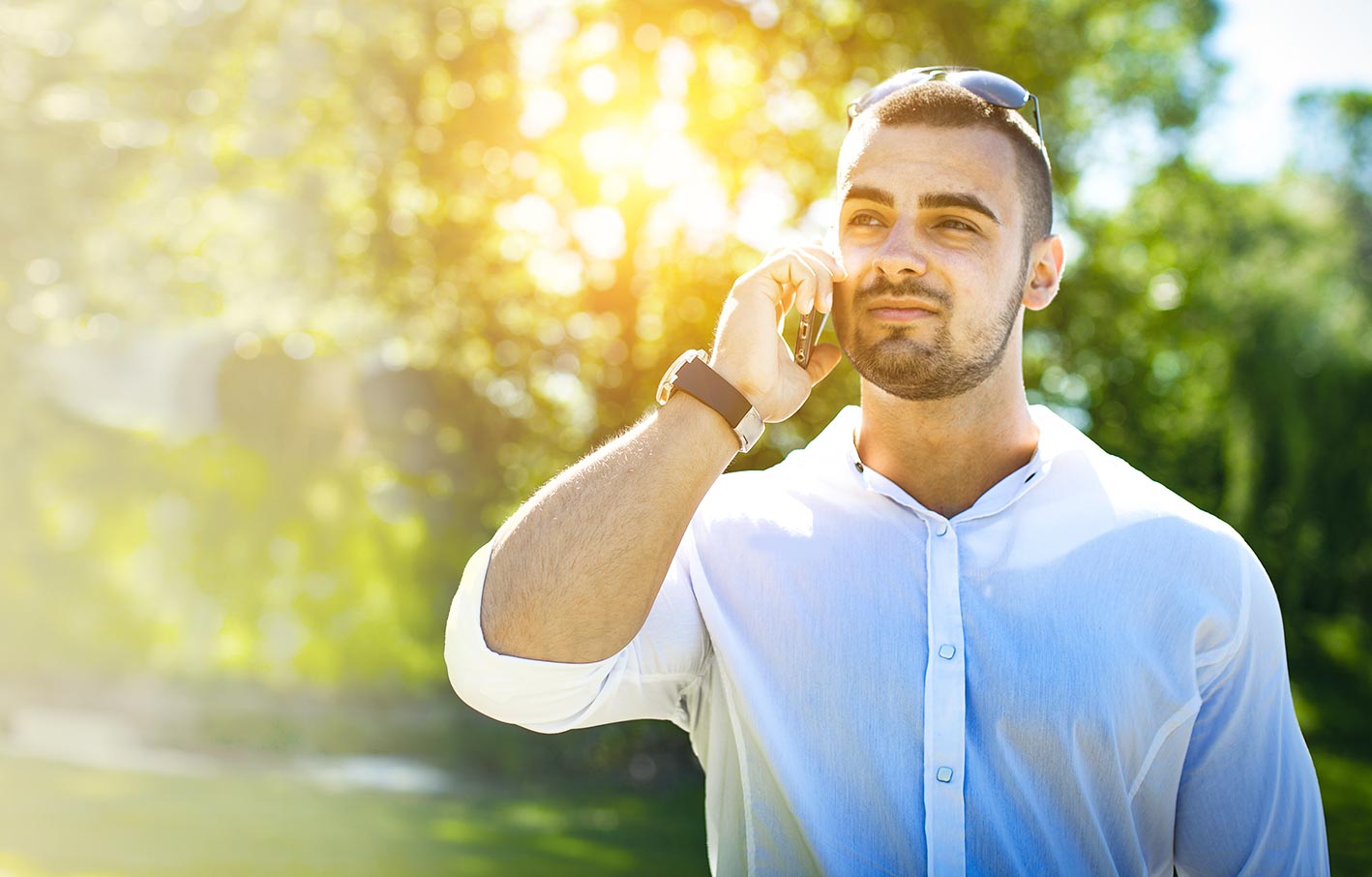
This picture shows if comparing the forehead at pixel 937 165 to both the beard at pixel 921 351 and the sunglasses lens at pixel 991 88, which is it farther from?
the beard at pixel 921 351

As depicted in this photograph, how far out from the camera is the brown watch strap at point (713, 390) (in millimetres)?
1938

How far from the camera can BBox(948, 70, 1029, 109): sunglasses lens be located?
2283mm

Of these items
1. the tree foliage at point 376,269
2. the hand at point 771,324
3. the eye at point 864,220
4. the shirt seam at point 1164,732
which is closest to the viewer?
the shirt seam at point 1164,732

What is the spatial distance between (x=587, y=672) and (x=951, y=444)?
2.90ft

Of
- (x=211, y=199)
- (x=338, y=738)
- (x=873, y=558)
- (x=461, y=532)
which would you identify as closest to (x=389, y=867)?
(x=461, y=532)

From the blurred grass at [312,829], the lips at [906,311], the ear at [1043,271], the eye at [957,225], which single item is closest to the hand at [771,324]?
the lips at [906,311]

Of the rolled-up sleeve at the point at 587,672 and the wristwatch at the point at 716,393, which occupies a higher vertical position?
the wristwatch at the point at 716,393

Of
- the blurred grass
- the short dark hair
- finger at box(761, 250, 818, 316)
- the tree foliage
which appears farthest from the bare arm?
the tree foliage

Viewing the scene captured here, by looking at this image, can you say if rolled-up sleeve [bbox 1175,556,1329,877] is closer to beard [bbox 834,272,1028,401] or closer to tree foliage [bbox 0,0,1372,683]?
beard [bbox 834,272,1028,401]

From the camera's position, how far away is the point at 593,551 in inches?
70.6

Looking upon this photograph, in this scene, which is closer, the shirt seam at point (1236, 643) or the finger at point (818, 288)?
the shirt seam at point (1236, 643)

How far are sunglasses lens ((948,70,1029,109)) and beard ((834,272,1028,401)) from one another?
40 cm

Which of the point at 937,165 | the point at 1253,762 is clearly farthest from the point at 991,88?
the point at 1253,762

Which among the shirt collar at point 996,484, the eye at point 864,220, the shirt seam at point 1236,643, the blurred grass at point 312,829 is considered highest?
the eye at point 864,220
